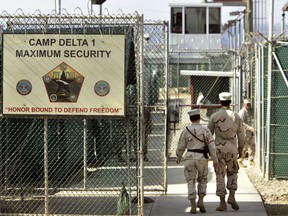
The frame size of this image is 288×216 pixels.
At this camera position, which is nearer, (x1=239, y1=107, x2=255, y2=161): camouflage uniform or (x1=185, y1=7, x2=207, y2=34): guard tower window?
(x1=239, y1=107, x2=255, y2=161): camouflage uniform

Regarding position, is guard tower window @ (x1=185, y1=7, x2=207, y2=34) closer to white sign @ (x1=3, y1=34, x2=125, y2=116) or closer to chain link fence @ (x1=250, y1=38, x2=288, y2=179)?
chain link fence @ (x1=250, y1=38, x2=288, y2=179)

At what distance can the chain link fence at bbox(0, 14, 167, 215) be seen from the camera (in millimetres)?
10047

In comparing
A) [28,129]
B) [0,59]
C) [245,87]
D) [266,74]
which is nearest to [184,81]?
[245,87]

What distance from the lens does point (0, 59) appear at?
10570 millimetres

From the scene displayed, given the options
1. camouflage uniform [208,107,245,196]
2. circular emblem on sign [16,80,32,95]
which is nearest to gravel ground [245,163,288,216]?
camouflage uniform [208,107,245,196]

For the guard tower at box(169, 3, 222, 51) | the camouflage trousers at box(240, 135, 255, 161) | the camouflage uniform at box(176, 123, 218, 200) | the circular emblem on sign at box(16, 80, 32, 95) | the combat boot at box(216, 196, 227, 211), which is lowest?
the combat boot at box(216, 196, 227, 211)

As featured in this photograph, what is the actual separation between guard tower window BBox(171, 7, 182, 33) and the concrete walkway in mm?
28698

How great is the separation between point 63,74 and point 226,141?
280 cm

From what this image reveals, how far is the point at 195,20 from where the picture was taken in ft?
143

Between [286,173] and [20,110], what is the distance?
6.53 m

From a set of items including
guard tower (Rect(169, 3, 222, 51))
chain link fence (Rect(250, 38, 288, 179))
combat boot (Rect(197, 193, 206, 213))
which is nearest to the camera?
combat boot (Rect(197, 193, 206, 213))

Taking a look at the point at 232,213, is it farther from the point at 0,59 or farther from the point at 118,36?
the point at 0,59

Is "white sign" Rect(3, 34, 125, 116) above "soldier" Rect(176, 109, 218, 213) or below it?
above

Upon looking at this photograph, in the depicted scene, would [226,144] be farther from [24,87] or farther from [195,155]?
[24,87]
